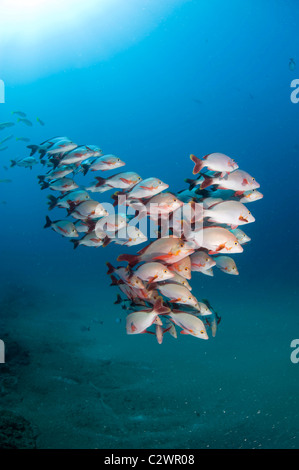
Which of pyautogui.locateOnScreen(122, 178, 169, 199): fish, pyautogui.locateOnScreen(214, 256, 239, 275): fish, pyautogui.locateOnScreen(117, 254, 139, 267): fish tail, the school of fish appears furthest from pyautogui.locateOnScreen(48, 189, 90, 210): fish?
pyautogui.locateOnScreen(214, 256, 239, 275): fish

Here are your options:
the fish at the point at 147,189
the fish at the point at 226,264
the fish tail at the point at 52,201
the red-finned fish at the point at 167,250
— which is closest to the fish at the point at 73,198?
the fish tail at the point at 52,201

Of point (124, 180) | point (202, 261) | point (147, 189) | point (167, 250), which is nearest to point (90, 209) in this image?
point (124, 180)

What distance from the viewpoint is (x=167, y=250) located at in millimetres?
2844

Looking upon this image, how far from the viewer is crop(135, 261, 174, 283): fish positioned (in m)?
2.81

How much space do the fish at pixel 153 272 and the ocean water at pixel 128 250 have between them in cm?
296

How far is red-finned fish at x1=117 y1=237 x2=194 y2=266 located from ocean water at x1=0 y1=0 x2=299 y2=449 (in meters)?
3.12

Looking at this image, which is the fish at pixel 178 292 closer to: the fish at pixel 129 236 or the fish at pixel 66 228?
the fish at pixel 129 236

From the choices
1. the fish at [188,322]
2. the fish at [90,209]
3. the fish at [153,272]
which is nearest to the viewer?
the fish at [153,272]

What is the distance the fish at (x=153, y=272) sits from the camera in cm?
281

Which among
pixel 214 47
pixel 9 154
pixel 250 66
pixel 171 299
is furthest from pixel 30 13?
pixel 9 154

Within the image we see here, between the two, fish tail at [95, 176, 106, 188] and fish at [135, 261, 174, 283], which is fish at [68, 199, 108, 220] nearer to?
fish tail at [95, 176, 106, 188]

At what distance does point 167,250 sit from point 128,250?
33.6 metres

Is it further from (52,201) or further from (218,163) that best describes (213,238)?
(52,201)
